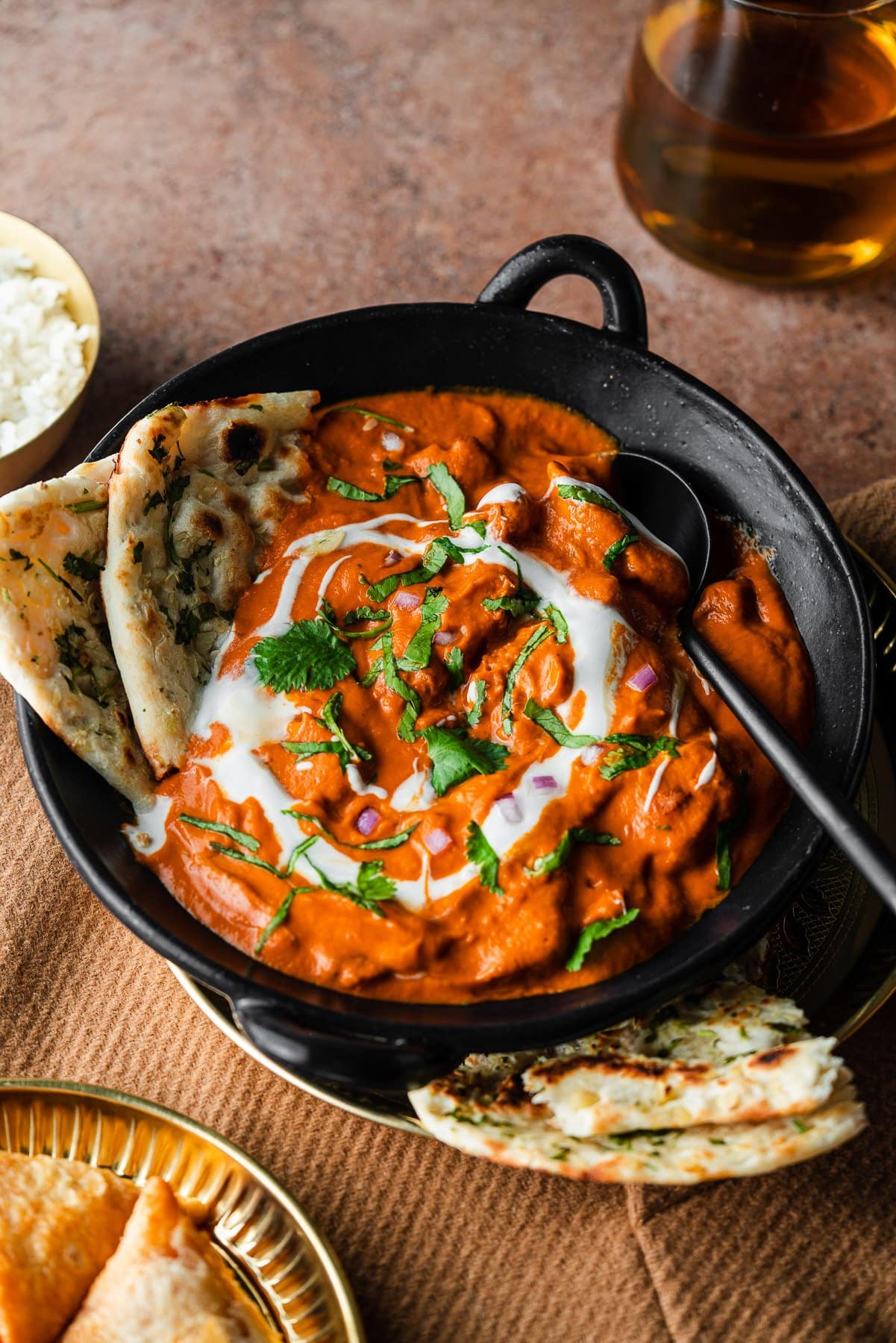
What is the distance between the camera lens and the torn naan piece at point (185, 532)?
9.27 ft

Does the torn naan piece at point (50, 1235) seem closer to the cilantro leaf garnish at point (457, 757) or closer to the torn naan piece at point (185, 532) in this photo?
the torn naan piece at point (185, 532)

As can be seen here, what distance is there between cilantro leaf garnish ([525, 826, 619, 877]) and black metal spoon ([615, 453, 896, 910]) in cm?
40

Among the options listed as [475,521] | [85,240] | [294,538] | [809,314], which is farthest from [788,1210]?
[85,240]

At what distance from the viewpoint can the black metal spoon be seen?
97.7 inches

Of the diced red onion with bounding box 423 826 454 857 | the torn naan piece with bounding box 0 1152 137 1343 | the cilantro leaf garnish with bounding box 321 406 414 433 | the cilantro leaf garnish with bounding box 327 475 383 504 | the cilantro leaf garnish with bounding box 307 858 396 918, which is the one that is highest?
the cilantro leaf garnish with bounding box 321 406 414 433

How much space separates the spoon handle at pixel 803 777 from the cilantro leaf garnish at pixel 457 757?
52 centimetres

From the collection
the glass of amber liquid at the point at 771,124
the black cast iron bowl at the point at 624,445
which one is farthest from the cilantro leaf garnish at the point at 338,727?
the glass of amber liquid at the point at 771,124

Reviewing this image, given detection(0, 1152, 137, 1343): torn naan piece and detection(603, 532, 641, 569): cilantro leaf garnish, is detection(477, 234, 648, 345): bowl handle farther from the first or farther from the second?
detection(0, 1152, 137, 1343): torn naan piece

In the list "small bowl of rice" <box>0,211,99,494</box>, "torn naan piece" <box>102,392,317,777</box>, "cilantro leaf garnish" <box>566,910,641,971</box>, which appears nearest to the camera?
"cilantro leaf garnish" <box>566,910,641,971</box>

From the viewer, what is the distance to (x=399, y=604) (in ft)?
9.86

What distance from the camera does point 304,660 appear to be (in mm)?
2881

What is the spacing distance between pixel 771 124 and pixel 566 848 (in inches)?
99.7

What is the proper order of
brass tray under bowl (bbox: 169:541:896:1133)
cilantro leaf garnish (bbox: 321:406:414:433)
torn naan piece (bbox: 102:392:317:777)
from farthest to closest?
cilantro leaf garnish (bbox: 321:406:414:433)
torn naan piece (bbox: 102:392:317:777)
brass tray under bowl (bbox: 169:541:896:1133)

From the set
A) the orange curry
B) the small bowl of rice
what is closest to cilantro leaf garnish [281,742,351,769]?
the orange curry
